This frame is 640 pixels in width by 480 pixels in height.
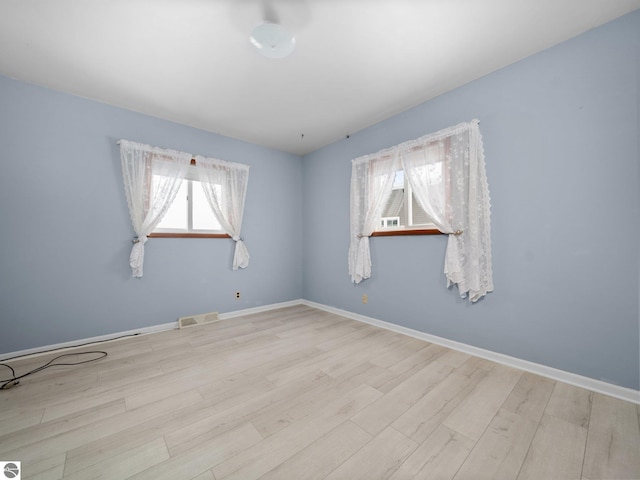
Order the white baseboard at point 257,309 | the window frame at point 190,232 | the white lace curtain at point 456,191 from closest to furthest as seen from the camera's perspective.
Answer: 1. the white lace curtain at point 456,191
2. the window frame at point 190,232
3. the white baseboard at point 257,309

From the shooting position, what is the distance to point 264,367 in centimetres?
199

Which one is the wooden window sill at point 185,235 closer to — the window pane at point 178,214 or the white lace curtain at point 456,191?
the window pane at point 178,214

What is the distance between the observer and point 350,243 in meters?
3.35

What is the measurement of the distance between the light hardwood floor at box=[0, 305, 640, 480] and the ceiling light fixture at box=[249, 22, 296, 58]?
2404 millimetres

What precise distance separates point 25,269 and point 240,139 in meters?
2.69

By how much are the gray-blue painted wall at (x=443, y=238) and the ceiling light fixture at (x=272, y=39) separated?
1.61 m

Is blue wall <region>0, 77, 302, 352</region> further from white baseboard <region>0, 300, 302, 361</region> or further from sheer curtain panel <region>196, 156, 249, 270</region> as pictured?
sheer curtain panel <region>196, 156, 249, 270</region>

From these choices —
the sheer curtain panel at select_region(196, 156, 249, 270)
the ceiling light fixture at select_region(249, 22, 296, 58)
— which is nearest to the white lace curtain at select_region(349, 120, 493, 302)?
the ceiling light fixture at select_region(249, 22, 296, 58)

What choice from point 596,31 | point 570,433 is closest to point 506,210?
point 596,31

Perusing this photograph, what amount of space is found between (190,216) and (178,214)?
0.45 feet

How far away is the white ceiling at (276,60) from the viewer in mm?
1577

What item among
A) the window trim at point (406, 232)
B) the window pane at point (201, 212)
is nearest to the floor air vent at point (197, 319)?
the window pane at point (201, 212)

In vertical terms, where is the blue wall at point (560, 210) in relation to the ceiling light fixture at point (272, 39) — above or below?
below

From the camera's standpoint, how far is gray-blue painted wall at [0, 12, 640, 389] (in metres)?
1.64
